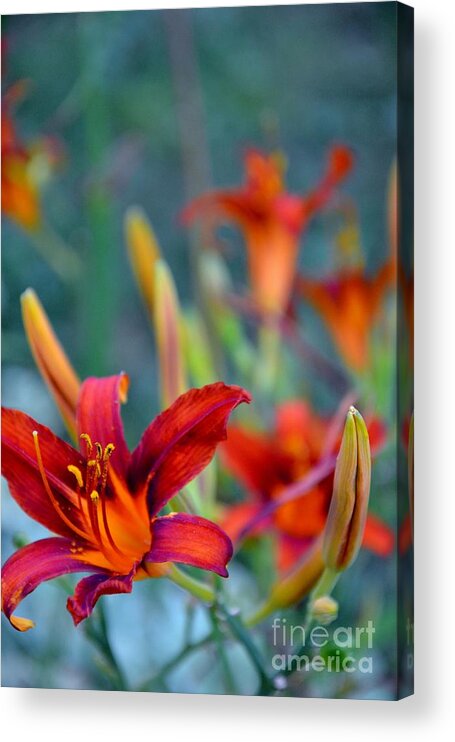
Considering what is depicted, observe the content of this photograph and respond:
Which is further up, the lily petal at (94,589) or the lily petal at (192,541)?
the lily petal at (192,541)

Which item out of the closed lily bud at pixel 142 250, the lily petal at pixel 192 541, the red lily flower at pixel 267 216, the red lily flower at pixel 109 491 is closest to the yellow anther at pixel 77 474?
the red lily flower at pixel 109 491

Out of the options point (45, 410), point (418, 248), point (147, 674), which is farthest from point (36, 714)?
point (418, 248)

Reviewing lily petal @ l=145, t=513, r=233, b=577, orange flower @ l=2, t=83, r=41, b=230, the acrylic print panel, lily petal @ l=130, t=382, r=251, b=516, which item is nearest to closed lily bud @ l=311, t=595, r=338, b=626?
the acrylic print panel

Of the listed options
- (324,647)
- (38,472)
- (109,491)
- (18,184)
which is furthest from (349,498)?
(18,184)

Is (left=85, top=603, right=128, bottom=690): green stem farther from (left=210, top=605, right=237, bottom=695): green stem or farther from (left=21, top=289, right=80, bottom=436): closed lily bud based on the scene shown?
(left=21, top=289, right=80, bottom=436): closed lily bud

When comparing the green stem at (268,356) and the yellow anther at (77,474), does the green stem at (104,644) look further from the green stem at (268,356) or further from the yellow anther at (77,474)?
the green stem at (268,356)

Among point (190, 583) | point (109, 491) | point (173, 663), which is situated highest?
point (109, 491)

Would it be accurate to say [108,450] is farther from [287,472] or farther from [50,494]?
[287,472]

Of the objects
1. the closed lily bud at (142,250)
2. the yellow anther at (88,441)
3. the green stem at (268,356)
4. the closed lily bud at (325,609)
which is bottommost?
the closed lily bud at (325,609)
